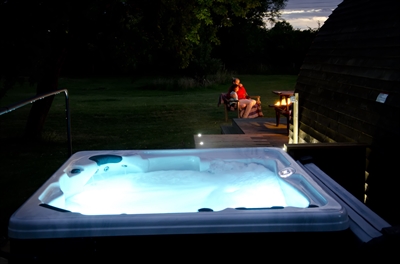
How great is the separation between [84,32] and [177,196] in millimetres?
4539

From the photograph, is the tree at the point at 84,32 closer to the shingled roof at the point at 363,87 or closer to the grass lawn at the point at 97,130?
the grass lawn at the point at 97,130

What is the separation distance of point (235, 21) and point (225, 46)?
5.64 ft

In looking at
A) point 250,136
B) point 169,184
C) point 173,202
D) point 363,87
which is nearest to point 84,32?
point 250,136

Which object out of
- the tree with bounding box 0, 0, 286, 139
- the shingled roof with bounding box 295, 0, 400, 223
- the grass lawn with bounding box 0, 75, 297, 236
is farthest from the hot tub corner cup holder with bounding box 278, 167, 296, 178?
the tree with bounding box 0, 0, 286, 139

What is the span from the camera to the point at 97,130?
935cm

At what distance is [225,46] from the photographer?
2870 cm

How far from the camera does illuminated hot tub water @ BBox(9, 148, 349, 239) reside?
2350 millimetres

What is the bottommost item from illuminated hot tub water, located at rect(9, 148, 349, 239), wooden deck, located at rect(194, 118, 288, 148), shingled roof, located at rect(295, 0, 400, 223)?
wooden deck, located at rect(194, 118, 288, 148)

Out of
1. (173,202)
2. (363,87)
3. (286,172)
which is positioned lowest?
(173,202)

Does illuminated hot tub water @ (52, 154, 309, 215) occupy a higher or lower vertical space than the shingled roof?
lower

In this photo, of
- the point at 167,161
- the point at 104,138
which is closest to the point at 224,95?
the point at 104,138

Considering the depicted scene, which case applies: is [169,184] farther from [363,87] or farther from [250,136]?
[250,136]

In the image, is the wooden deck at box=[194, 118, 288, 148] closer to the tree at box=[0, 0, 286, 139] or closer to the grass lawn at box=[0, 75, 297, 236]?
the grass lawn at box=[0, 75, 297, 236]

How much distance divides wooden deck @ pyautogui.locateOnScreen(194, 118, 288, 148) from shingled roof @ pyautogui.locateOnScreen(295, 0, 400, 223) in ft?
2.97
